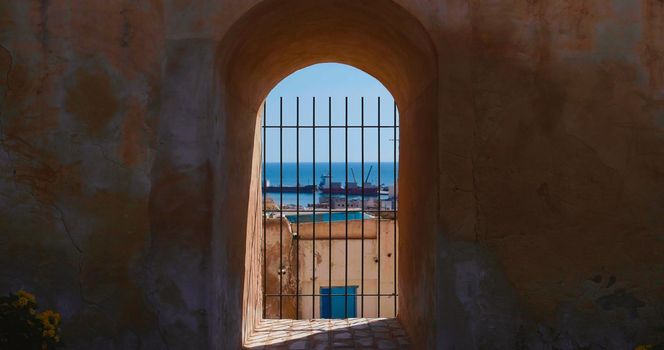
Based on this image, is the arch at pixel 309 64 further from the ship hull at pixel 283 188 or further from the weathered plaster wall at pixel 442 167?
the ship hull at pixel 283 188

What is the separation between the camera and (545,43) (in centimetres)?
429

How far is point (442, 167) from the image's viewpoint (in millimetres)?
4254

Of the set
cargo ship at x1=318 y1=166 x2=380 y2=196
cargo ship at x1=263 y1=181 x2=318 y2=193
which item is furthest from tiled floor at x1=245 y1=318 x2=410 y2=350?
cargo ship at x1=263 y1=181 x2=318 y2=193

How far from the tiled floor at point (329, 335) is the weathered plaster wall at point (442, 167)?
181cm

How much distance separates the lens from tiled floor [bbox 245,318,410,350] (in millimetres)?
5914

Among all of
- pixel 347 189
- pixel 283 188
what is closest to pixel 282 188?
pixel 347 189

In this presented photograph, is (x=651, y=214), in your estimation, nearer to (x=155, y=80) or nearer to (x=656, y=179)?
(x=656, y=179)

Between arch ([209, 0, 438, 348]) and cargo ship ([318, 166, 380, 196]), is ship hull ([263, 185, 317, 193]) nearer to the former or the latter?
cargo ship ([318, 166, 380, 196])

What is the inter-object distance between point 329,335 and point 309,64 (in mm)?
3248

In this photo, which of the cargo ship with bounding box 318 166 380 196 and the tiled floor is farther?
the cargo ship with bounding box 318 166 380 196

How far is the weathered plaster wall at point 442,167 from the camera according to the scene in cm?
421

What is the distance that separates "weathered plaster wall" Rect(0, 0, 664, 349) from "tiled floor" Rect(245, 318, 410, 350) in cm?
181

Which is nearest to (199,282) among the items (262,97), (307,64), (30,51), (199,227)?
(199,227)

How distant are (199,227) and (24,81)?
1.77 meters
